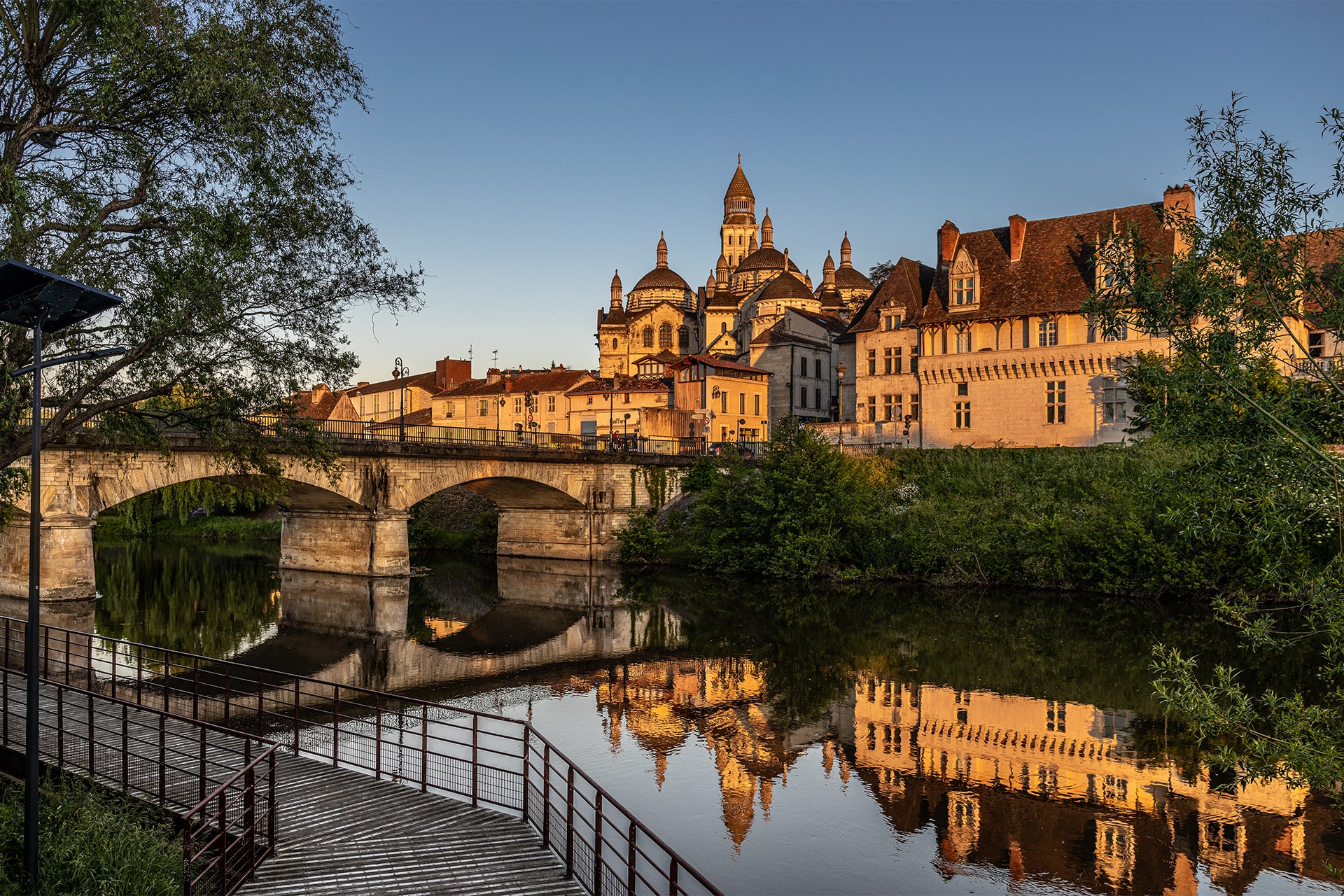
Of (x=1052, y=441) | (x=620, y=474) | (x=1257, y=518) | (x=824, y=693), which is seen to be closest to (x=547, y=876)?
(x=1257, y=518)

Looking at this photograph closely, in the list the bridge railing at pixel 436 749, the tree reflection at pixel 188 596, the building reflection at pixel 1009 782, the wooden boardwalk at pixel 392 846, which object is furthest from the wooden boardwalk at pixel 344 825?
the tree reflection at pixel 188 596

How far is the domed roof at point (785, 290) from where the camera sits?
8250 centimetres

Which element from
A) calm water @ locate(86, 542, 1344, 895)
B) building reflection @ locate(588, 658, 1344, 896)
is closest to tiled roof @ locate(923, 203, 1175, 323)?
calm water @ locate(86, 542, 1344, 895)

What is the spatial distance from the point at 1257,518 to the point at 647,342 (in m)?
93.0

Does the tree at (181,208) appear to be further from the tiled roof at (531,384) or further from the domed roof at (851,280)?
the domed roof at (851,280)

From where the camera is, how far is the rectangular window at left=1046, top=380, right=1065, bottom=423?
158 feet

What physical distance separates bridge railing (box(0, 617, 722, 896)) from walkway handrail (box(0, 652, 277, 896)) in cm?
35

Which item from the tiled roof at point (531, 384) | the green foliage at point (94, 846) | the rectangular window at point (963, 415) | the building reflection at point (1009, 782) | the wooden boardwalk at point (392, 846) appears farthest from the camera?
the tiled roof at point (531, 384)

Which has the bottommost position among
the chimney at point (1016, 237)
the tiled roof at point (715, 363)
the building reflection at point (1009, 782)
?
the building reflection at point (1009, 782)

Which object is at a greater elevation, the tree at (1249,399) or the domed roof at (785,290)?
the domed roof at (785,290)

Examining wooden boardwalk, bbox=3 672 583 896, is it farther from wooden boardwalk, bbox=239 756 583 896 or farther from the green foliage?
the green foliage

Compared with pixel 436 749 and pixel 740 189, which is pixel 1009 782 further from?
pixel 740 189

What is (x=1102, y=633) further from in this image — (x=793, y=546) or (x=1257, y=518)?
(x=1257, y=518)

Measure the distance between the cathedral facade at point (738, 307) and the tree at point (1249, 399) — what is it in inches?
2550
